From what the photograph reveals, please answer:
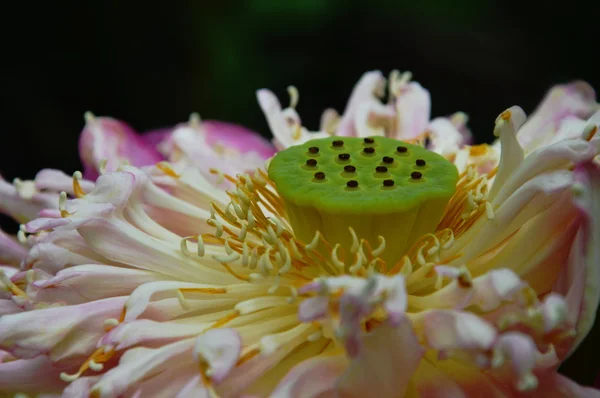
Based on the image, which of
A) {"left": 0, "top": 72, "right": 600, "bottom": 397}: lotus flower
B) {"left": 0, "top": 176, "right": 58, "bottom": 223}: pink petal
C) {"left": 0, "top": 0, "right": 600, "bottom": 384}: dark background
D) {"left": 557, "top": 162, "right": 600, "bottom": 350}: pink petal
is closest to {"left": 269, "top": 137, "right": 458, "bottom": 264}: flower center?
{"left": 0, "top": 72, "right": 600, "bottom": 397}: lotus flower

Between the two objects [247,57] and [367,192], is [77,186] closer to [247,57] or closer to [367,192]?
[367,192]

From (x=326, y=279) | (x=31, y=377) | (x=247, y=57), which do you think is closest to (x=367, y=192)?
(x=326, y=279)

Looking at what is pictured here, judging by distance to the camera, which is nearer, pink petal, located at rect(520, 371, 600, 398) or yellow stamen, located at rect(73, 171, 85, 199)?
pink petal, located at rect(520, 371, 600, 398)

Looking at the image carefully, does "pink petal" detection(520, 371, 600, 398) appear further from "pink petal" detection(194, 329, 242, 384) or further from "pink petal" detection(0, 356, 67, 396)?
"pink petal" detection(0, 356, 67, 396)

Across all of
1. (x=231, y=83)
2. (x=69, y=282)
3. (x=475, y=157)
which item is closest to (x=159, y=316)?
(x=69, y=282)

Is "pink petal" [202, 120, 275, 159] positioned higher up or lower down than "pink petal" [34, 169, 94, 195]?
lower down

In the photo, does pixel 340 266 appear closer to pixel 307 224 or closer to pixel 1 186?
pixel 307 224
